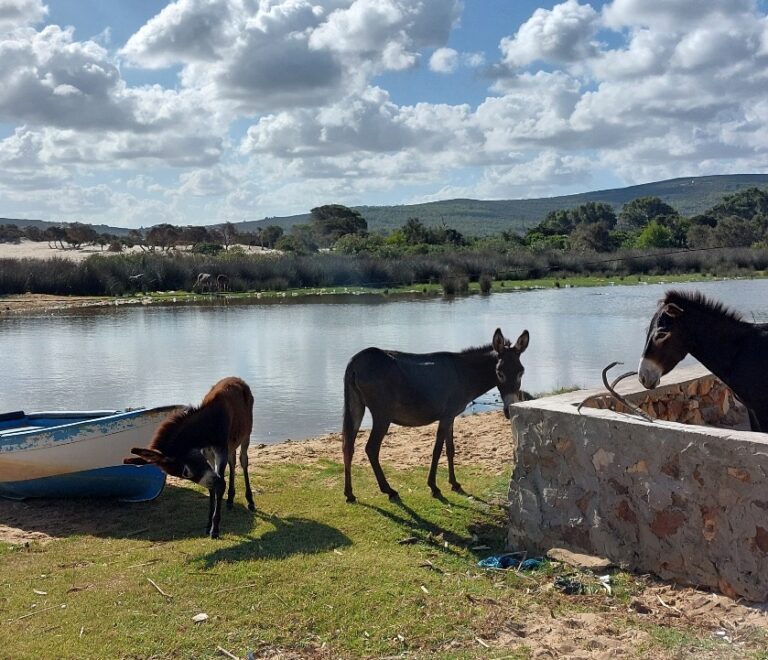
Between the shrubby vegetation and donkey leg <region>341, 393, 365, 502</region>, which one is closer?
donkey leg <region>341, 393, 365, 502</region>

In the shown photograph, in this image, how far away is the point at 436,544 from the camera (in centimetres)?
649

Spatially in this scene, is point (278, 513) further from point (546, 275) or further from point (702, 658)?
point (546, 275)

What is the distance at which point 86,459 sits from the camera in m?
8.09

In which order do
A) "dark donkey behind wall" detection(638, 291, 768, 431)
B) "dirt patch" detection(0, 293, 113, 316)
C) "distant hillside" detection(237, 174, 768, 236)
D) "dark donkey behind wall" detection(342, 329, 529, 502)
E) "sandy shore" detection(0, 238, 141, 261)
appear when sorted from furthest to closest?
"distant hillside" detection(237, 174, 768, 236) → "sandy shore" detection(0, 238, 141, 261) → "dirt patch" detection(0, 293, 113, 316) → "dark donkey behind wall" detection(342, 329, 529, 502) → "dark donkey behind wall" detection(638, 291, 768, 431)

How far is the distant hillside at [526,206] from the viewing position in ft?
464

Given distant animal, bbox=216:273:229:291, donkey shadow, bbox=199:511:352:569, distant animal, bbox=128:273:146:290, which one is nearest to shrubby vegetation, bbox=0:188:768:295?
distant animal, bbox=128:273:146:290

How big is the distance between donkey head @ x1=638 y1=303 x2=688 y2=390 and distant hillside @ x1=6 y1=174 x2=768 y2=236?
130m

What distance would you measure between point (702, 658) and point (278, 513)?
423cm

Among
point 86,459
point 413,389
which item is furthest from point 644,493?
point 86,459

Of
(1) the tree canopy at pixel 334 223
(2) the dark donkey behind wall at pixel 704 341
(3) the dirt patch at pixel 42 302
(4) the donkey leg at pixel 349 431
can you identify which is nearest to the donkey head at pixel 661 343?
(2) the dark donkey behind wall at pixel 704 341

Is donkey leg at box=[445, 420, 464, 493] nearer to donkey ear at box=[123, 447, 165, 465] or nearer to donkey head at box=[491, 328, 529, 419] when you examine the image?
donkey head at box=[491, 328, 529, 419]

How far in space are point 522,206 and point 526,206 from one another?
76 centimetres

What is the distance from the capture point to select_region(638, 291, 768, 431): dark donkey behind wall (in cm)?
598

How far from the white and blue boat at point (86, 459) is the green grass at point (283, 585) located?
332 mm
